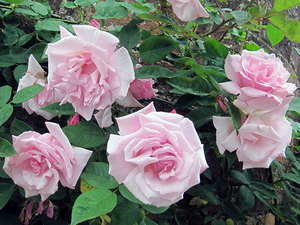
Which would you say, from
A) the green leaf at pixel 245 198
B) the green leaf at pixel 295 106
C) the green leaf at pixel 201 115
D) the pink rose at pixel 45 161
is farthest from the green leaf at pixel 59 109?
the green leaf at pixel 245 198

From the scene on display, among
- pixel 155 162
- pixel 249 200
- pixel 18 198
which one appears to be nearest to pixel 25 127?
pixel 18 198

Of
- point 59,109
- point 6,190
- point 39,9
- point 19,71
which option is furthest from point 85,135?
point 39,9

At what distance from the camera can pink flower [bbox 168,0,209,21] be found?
0.77 meters

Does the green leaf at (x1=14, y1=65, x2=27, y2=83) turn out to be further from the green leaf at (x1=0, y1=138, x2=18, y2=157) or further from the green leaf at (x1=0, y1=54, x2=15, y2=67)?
the green leaf at (x1=0, y1=138, x2=18, y2=157)

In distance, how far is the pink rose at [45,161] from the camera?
2.17 ft

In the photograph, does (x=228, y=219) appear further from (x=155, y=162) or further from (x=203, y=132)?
(x=155, y=162)

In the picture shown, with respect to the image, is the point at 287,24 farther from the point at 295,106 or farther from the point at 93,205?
the point at 93,205

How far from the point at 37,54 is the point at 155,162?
1.86ft

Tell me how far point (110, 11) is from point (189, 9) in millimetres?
226

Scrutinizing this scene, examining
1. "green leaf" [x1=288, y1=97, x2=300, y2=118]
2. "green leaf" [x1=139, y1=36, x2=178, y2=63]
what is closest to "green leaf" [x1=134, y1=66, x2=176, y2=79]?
"green leaf" [x1=139, y1=36, x2=178, y2=63]

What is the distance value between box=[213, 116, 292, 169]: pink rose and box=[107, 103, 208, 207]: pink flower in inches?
8.5

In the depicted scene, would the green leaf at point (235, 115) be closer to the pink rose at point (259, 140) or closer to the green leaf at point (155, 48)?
the pink rose at point (259, 140)

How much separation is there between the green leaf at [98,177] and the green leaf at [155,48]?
0.99ft

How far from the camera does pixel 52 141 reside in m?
0.68
